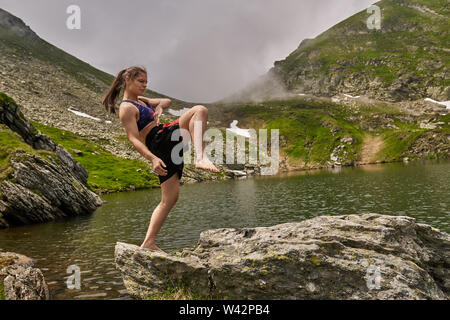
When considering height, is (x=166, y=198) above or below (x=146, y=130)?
below

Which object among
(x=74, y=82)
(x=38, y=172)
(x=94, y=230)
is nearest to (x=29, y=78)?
(x=74, y=82)

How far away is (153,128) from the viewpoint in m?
6.98

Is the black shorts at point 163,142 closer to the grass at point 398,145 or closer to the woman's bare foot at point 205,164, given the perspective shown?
the woman's bare foot at point 205,164

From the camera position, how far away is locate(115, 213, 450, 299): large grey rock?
655cm

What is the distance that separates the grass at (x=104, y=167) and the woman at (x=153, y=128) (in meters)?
74.5

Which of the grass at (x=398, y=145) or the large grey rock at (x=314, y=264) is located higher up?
the grass at (x=398, y=145)

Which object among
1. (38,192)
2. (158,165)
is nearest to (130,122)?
(158,165)

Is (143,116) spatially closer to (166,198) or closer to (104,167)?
(166,198)

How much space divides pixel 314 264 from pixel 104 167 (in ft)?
330

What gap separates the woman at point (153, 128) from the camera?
6.35 m

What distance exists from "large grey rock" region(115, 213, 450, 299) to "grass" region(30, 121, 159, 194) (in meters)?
74.0

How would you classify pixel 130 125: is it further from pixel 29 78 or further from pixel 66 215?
pixel 29 78

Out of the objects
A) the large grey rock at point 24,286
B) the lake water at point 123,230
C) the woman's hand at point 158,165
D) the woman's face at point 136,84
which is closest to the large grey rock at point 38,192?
the lake water at point 123,230
